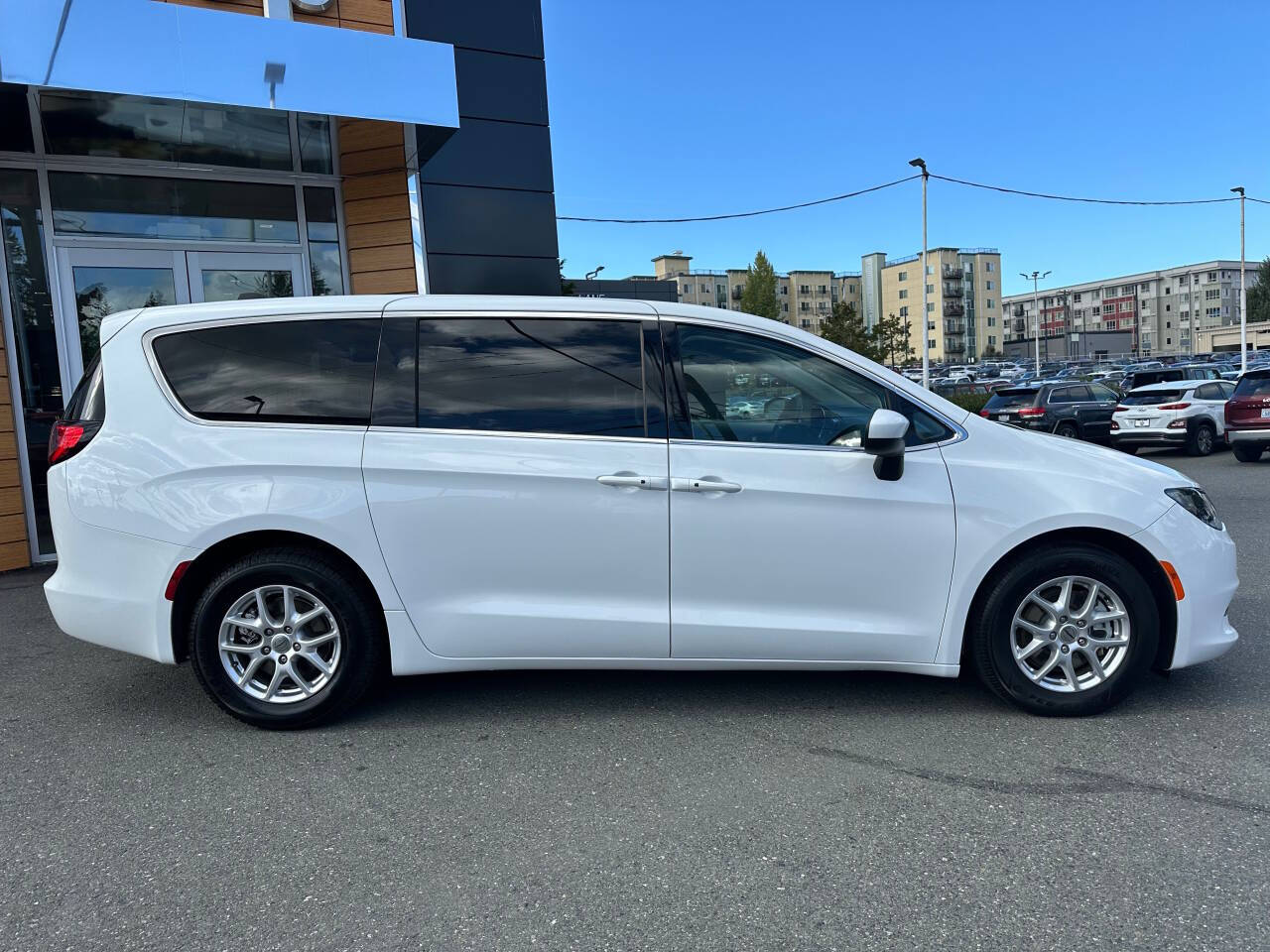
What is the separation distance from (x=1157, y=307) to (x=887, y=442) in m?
145

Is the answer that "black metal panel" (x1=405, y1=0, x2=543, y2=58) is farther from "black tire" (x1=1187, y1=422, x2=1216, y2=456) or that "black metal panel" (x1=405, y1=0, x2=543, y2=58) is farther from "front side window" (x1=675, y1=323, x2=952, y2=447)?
"black tire" (x1=1187, y1=422, x2=1216, y2=456)

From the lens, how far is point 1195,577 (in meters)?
3.74

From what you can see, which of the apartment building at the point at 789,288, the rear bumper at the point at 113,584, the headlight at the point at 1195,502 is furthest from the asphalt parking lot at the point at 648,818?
the apartment building at the point at 789,288

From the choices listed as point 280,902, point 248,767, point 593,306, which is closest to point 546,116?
point 593,306

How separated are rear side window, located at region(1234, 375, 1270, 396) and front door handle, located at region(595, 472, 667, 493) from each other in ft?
45.8

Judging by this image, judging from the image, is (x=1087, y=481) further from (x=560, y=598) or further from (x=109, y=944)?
(x=109, y=944)

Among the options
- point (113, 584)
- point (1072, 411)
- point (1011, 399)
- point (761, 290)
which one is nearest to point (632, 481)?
point (113, 584)

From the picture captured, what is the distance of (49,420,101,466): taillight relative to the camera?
3.84 meters

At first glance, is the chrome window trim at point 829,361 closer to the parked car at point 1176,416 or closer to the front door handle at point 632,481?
the front door handle at point 632,481

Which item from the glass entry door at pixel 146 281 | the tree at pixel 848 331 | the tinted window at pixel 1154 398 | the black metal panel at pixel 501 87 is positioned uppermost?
the black metal panel at pixel 501 87

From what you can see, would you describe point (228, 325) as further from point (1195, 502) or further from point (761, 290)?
point (761, 290)

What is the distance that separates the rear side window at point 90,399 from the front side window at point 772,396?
2447 millimetres

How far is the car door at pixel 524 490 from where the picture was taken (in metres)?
3.68

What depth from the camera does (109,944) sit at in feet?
7.95
